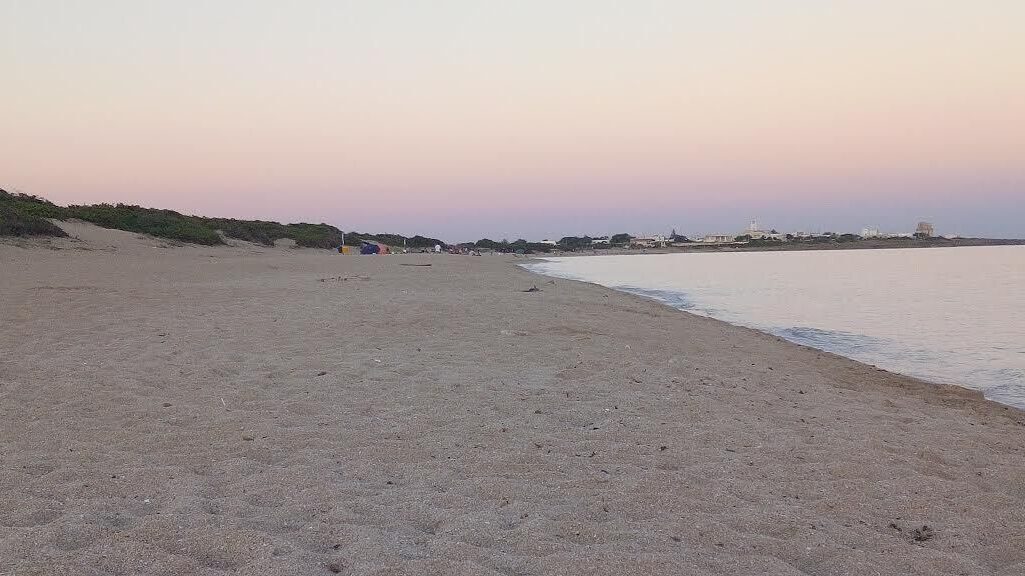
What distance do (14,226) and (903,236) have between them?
133 meters

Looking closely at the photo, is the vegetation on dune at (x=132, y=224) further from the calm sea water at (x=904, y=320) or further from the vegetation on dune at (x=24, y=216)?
the calm sea water at (x=904, y=320)

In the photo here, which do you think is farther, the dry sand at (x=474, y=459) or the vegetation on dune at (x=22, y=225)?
the vegetation on dune at (x=22, y=225)

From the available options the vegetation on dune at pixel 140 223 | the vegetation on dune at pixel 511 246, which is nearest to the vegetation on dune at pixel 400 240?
the vegetation on dune at pixel 511 246

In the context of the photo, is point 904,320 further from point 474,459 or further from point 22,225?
point 22,225

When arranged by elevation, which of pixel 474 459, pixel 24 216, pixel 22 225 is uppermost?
pixel 24 216

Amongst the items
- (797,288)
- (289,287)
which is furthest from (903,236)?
(289,287)

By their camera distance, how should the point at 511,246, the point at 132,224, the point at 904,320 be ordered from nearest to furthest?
the point at 904,320, the point at 132,224, the point at 511,246

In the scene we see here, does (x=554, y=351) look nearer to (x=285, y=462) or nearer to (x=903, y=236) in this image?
(x=285, y=462)

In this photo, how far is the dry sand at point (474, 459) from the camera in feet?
9.02

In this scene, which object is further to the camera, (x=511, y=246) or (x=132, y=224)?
(x=511, y=246)

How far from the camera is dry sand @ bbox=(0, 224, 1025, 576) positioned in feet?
9.02

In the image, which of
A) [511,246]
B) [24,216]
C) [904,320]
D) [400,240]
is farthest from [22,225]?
[511,246]

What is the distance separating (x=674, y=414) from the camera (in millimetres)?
5043

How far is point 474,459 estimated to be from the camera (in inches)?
154
